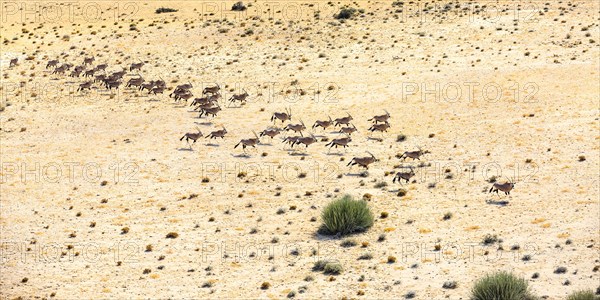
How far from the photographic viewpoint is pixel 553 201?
33.9 meters

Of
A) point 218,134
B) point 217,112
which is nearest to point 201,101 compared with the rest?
point 217,112

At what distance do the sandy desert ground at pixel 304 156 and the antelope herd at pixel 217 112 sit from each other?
0.42 meters

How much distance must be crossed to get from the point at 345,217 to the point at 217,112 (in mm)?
15976

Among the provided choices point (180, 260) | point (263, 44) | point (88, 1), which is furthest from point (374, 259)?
point (88, 1)

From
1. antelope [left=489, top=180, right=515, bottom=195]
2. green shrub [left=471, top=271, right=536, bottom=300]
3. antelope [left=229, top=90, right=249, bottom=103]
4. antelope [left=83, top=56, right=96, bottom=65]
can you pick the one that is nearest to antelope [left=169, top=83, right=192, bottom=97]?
antelope [left=229, top=90, right=249, bottom=103]

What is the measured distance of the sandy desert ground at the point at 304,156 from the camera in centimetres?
2936

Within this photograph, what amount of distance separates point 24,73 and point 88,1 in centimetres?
2209

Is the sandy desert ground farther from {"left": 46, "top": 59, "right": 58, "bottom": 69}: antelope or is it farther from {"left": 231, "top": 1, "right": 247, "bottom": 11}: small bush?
{"left": 231, "top": 1, "right": 247, "bottom": 11}: small bush

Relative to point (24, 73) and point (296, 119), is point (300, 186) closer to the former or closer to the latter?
point (296, 119)

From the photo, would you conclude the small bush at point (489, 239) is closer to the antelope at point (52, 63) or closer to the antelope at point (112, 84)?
the antelope at point (112, 84)

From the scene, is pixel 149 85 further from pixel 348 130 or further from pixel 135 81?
pixel 348 130

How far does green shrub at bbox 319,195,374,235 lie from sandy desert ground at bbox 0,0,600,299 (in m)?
0.43

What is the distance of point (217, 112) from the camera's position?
46.0m

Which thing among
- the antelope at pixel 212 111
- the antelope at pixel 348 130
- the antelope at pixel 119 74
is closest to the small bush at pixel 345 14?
the antelope at pixel 119 74
